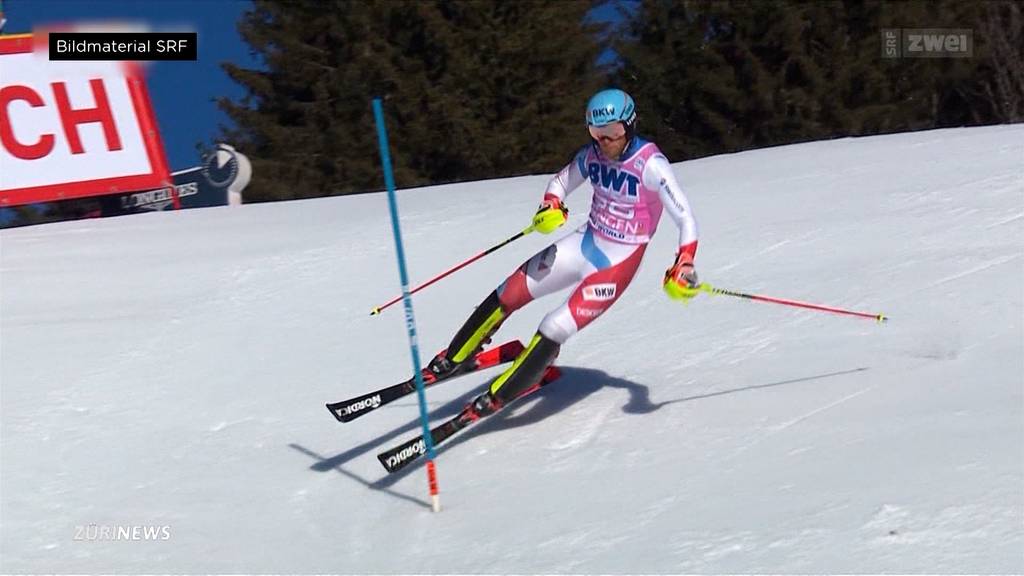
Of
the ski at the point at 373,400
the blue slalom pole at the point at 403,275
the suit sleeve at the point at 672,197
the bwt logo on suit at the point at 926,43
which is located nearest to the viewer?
the blue slalom pole at the point at 403,275

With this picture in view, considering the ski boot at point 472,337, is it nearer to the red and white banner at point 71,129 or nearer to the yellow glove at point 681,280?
the yellow glove at point 681,280

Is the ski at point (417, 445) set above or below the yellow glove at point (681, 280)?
below

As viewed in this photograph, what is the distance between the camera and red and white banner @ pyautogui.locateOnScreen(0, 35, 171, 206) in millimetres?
13047

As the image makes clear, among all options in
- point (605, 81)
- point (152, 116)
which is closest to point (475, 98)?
point (605, 81)

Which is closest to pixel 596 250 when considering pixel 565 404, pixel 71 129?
pixel 565 404

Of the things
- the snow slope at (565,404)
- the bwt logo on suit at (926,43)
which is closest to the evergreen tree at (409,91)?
the bwt logo on suit at (926,43)

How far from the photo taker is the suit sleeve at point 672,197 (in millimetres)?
5473

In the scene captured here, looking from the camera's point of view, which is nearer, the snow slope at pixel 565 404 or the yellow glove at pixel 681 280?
the snow slope at pixel 565 404

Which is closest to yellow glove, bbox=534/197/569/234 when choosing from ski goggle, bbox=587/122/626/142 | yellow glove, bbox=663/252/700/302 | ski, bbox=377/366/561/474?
ski goggle, bbox=587/122/626/142

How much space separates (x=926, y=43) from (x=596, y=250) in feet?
79.8

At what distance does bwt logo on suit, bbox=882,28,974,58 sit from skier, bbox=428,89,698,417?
23574 millimetres

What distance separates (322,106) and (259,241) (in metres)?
17.2

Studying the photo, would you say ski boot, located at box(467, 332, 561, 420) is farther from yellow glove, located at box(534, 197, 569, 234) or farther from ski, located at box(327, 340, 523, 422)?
yellow glove, located at box(534, 197, 569, 234)

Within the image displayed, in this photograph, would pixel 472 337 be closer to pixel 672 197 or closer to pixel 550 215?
pixel 550 215
